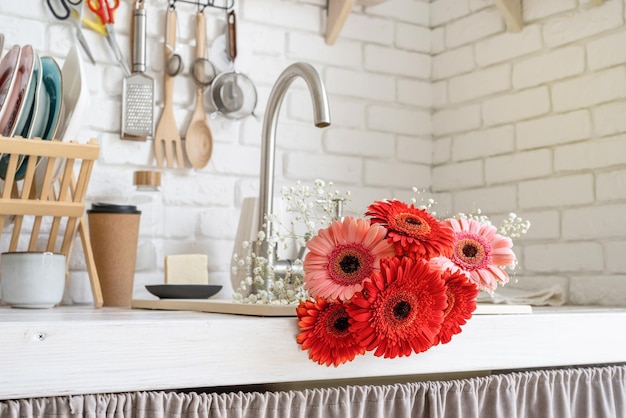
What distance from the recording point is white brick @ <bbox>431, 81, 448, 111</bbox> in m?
2.21

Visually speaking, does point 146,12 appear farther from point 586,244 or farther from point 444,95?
point 586,244

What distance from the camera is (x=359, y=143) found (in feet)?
6.91

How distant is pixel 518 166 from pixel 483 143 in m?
0.14

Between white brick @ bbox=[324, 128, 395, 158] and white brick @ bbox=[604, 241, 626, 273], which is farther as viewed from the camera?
white brick @ bbox=[324, 128, 395, 158]

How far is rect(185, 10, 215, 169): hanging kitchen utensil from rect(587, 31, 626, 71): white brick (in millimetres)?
858

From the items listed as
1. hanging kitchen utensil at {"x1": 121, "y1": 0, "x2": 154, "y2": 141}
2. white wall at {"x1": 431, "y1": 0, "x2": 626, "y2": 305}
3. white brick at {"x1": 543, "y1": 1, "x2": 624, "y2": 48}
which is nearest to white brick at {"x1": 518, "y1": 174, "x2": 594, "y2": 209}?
white wall at {"x1": 431, "y1": 0, "x2": 626, "y2": 305}

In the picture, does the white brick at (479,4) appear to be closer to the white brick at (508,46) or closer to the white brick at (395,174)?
the white brick at (508,46)

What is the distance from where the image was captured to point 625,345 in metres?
1.28

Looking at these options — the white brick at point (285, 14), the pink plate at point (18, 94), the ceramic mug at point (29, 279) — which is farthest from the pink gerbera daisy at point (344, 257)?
the white brick at point (285, 14)

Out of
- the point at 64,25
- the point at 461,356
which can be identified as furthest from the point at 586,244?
the point at 64,25

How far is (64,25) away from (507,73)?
3.49 ft

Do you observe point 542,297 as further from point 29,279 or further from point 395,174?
point 29,279

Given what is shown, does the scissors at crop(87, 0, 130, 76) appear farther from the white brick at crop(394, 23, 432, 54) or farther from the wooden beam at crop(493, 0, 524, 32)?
the wooden beam at crop(493, 0, 524, 32)

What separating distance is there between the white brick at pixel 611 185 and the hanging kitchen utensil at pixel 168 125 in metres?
0.93
